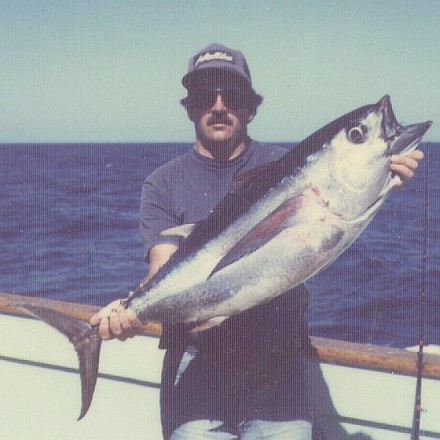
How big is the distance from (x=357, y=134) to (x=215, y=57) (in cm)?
108

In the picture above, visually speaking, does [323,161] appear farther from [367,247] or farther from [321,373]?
[367,247]

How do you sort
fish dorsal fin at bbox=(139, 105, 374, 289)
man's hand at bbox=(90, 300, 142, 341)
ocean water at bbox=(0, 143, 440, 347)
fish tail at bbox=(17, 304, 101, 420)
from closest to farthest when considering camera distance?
fish dorsal fin at bbox=(139, 105, 374, 289)
man's hand at bbox=(90, 300, 142, 341)
fish tail at bbox=(17, 304, 101, 420)
ocean water at bbox=(0, 143, 440, 347)

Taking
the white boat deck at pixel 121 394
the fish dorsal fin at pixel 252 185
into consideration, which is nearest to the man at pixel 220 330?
the fish dorsal fin at pixel 252 185

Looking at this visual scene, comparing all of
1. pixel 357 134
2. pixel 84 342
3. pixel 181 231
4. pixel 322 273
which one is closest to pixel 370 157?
pixel 357 134

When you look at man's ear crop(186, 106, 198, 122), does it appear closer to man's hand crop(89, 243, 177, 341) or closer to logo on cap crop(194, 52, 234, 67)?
logo on cap crop(194, 52, 234, 67)

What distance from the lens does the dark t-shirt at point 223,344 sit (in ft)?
9.70

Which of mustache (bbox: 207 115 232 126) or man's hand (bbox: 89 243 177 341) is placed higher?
mustache (bbox: 207 115 232 126)

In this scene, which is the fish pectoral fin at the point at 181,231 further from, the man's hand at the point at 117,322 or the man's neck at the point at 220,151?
the man's neck at the point at 220,151

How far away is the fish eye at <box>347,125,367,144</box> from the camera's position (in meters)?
2.39

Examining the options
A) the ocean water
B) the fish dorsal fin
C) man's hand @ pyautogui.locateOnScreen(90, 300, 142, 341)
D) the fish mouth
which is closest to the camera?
the fish mouth

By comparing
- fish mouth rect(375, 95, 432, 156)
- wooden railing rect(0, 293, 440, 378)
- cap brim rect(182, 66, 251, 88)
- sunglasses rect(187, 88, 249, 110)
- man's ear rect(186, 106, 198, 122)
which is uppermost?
cap brim rect(182, 66, 251, 88)

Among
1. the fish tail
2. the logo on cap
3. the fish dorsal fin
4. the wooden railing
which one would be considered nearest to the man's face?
the logo on cap

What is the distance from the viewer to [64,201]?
31.2 meters

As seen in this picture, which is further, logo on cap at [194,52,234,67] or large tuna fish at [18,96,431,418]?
logo on cap at [194,52,234,67]
